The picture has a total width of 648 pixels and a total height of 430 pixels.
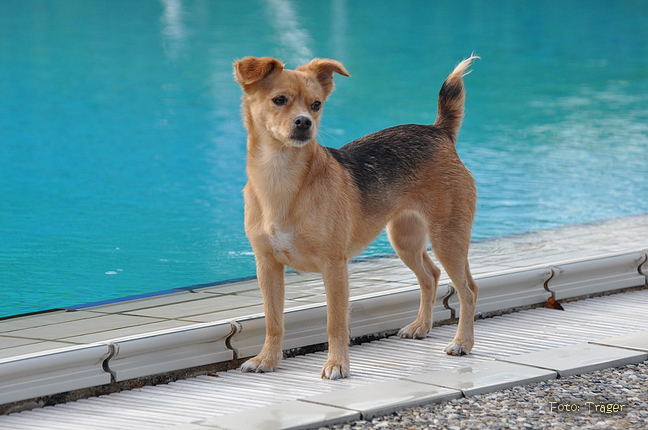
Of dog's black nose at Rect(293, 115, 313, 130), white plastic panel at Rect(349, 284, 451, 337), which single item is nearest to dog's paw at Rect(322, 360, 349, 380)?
white plastic panel at Rect(349, 284, 451, 337)

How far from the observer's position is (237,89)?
18.8 meters

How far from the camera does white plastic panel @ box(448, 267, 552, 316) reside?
5.36 meters

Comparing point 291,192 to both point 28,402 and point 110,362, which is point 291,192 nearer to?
point 110,362

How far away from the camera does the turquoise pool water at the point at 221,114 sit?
817cm

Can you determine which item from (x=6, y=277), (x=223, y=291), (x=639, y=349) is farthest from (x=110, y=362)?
(x=6, y=277)

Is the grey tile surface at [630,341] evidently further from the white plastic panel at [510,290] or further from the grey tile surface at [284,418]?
the grey tile surface at [284,418]

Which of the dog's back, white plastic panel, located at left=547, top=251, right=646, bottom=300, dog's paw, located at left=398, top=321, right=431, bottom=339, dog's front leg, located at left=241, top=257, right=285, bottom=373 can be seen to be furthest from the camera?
white plastic panel, located at left=547, top=251, right=646, bottom=300

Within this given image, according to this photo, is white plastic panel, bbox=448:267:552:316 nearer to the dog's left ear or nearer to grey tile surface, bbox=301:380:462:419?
grey tile surface, bbox=301:380:462:419

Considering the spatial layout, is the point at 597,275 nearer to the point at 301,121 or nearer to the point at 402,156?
the point at 402,156

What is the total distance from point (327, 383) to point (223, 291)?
156cm

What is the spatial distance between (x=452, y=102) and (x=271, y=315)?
63.1 inches

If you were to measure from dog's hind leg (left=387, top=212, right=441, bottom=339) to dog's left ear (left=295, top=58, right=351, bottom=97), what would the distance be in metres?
0.93

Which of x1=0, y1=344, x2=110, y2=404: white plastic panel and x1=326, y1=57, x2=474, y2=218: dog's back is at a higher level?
x1=326, y1=57, x2=474, y2=218: dog's back

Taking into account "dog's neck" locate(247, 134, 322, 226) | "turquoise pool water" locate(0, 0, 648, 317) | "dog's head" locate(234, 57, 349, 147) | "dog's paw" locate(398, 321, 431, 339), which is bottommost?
"dog's paw" locate(398, 321, 431, 339)
